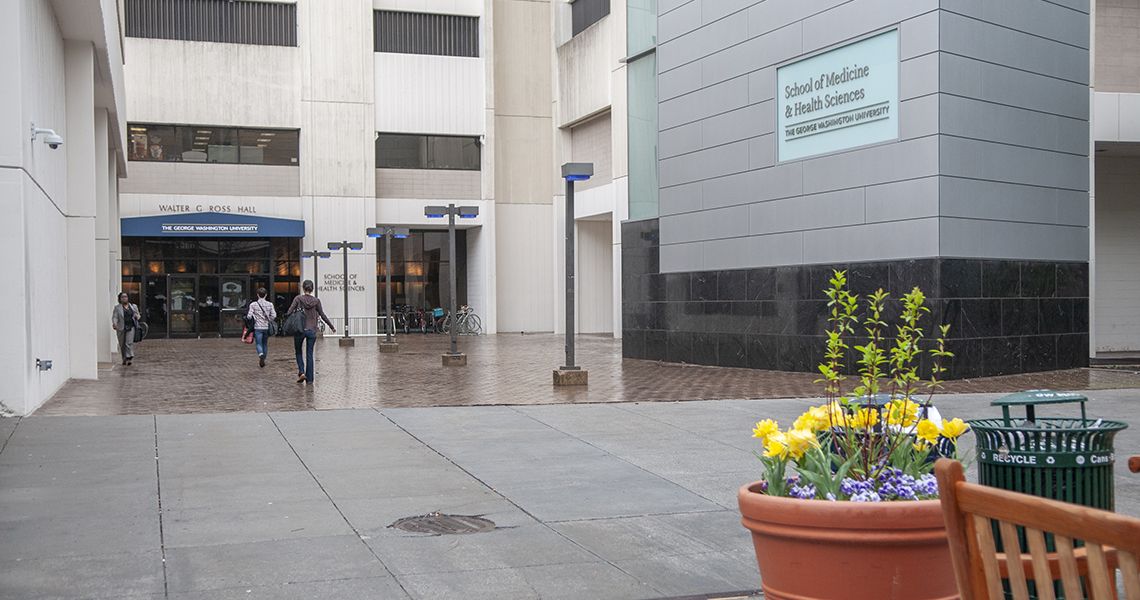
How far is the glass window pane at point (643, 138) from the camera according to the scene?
2509cm

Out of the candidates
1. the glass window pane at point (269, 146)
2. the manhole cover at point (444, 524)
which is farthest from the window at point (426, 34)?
the manhole cover at point (444, 524)

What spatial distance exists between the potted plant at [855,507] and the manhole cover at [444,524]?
3180mm

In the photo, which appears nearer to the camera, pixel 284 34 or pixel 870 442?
pixel 870 442

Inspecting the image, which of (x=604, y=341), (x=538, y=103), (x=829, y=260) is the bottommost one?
(x=604, y=341)

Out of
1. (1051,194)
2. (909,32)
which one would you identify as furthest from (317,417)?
(1051,194)

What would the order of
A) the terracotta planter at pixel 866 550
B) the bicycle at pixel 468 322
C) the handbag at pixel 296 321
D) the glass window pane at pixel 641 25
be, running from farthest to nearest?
1. the bicycle at pixel 468 322
2. the glass window pane at pixel 641 25
3. the handbag at pixel 296 321
4. the terracotta planter at pixel 866 550

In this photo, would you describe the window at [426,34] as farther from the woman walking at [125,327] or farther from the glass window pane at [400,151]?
the woman walking at [125,327]

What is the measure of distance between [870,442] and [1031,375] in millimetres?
16138

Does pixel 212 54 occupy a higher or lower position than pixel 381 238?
higher

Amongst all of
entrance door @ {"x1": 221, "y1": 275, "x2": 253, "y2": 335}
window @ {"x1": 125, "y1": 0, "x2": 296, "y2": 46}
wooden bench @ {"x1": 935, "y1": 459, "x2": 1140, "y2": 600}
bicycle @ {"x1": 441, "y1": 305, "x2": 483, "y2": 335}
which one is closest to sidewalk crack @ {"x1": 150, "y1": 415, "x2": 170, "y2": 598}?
wooden bench @ {"x1": 935, "y1": 459, "x2": 1140, "y2": 600}

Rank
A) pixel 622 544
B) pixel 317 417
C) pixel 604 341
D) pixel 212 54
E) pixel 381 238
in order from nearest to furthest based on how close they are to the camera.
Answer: pixel 622 544 → pixel 317 417 → pixel 604 341 → pixel 212 54 → pixel 381 238

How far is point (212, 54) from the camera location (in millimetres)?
40531

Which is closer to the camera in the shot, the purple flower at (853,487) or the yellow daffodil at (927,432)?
the purple flower at (853,487)

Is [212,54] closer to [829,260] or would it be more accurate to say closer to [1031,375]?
[829,260]
